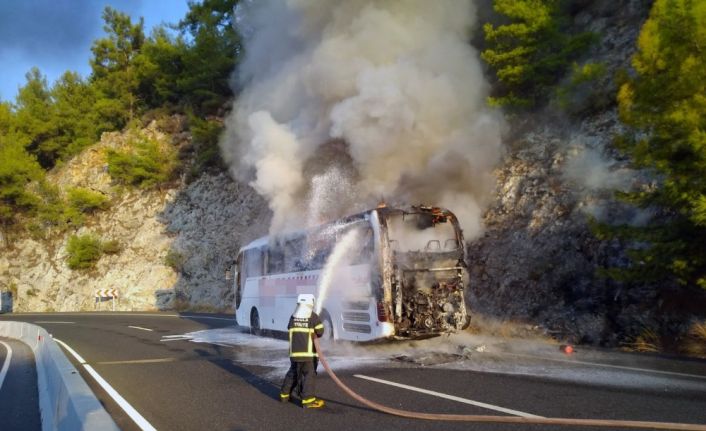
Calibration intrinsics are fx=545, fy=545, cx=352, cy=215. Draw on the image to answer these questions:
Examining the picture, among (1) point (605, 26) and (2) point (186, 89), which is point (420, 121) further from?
(2) point (186, 89)

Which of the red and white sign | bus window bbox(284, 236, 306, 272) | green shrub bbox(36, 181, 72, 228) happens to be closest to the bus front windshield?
bus window bbox(284, 236, 306, 272)

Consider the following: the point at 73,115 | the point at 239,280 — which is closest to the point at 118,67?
the point at 73,115

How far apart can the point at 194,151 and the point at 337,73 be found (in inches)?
933

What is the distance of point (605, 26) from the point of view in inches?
787

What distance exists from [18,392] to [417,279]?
637 cm

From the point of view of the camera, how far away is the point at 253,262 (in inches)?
570

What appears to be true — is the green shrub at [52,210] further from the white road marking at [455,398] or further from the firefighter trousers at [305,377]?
the firefighter trousers at [305,377]

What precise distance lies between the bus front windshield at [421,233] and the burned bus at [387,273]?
18mm

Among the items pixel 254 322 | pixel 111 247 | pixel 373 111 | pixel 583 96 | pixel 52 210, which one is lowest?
pixel 254 322

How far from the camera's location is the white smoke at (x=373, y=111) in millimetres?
14258

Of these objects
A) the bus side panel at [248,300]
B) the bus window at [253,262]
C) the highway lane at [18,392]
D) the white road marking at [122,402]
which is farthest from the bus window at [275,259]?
the highway lane at [18,392]

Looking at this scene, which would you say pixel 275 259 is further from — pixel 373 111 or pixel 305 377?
pixel 305 377

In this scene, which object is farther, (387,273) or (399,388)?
(387,273)

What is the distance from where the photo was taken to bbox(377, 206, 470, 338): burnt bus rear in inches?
362
